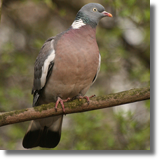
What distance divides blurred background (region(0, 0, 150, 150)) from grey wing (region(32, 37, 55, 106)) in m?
1.22

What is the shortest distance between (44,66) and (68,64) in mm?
307

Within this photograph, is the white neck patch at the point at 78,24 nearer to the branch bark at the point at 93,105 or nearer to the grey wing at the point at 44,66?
the grey wing at the point at 44,66

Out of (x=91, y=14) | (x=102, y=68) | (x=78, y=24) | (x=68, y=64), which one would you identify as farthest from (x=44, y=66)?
(x=102, y=68)

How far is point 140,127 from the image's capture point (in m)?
4.95

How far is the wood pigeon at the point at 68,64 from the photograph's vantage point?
3051 mm

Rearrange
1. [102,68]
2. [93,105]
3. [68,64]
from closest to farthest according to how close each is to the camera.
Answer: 1. [93,105]
2. [68,64]
3. [102,68]

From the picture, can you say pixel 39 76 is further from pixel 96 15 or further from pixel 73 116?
pixel 73 116

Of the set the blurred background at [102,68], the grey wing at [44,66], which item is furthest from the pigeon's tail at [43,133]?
the blurred background at [102,68]

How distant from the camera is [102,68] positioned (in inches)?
181

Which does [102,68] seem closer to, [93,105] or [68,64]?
[68,64]

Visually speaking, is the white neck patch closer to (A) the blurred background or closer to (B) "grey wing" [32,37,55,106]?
(B) "grey wing" [32,37,55,106]

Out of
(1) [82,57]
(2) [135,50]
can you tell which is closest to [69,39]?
(1) [82,57]

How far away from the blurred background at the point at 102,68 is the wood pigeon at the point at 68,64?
93cm
